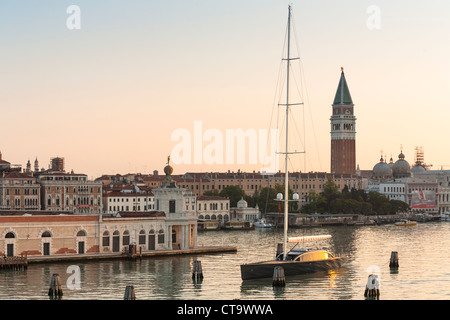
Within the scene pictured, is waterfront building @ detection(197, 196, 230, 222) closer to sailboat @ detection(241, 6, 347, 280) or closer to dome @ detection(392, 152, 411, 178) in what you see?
sailboat @ detection(241, 6, 347, 280)

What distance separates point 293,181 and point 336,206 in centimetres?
1666

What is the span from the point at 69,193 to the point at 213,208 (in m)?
12.5

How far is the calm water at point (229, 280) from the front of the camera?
2739 centimetres

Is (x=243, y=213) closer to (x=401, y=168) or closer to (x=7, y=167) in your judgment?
(x=7, y=167)

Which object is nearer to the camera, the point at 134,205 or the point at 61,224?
the point at 61,224

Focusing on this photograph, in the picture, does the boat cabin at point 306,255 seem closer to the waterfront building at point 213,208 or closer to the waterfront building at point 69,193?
the waterfront building at point 69,193

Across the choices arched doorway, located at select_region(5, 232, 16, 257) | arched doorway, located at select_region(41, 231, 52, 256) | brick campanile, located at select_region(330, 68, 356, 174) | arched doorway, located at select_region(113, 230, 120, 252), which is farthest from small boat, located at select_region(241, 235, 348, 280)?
brick campanile, located at select_region(330, 68, 356, 174)

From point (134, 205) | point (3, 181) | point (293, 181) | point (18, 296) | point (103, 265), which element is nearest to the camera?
point (18, 296)

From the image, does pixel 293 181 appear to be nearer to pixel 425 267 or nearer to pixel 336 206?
pixel 336 206

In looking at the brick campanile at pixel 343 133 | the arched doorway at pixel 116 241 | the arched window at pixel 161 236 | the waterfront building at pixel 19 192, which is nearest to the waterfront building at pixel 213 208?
the waterfront building at pixel 19 192

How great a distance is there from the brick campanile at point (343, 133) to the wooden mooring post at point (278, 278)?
295ft

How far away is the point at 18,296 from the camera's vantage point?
2677cm

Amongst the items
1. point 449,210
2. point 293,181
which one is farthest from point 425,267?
point 449,210

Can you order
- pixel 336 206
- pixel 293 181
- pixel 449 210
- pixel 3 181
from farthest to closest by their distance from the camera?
pixel 449 210 < pixel 293 181 < pixel 336 206 < pixel 3 181
